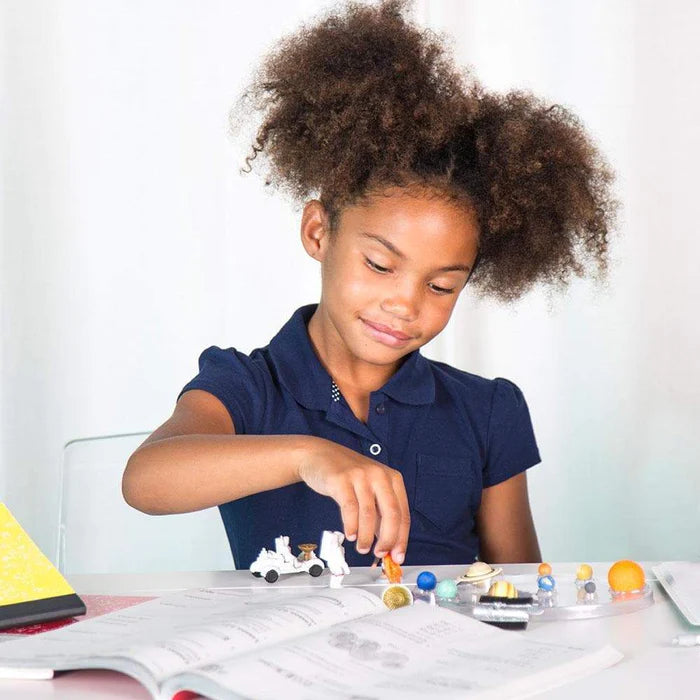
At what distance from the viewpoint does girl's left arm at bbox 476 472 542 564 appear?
1.37 metres

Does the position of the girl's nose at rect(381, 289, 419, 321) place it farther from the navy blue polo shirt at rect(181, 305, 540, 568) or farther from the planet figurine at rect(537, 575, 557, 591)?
the planet figurine at rect(537, 575, 557, 591)

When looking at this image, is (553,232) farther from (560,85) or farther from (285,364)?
(560,85)

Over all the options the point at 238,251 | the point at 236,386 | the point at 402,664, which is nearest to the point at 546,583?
the point at 402,664

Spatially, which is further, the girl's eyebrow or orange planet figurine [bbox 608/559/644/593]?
the girl's eyebrow

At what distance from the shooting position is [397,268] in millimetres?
1176

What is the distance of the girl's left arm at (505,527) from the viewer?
4.49 feet

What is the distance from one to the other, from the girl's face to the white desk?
Answer: 0.96 ft

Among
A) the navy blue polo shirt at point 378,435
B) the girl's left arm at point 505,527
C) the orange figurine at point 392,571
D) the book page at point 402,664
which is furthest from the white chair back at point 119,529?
the book page at point 402,664

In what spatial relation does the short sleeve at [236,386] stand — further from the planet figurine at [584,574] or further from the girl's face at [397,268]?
the planet figurine at [584,574]

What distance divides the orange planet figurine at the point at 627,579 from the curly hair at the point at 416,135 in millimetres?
466

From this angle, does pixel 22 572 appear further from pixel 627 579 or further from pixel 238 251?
pixel 238 251

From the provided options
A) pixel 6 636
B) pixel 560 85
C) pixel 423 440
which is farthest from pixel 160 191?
pixel 6 636

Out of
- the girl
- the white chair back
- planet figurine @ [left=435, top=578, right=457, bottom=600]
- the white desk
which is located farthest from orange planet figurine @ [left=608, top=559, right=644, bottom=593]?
the white chair back

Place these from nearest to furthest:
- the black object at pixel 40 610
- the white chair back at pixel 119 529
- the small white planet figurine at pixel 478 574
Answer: the black object at pixel 40 610 → the small white planet figurine at pixel 478 574 → the white chair back at pixel 119 529
